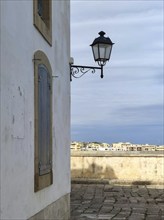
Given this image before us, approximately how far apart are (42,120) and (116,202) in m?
6.59

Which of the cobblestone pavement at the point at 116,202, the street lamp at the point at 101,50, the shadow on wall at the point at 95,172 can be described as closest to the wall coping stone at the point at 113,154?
the shadow on wall at the point at 95,172

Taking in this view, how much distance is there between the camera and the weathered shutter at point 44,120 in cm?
789

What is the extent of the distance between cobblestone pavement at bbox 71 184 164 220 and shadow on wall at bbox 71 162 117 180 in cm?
86

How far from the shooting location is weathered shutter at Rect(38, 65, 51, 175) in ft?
25.9

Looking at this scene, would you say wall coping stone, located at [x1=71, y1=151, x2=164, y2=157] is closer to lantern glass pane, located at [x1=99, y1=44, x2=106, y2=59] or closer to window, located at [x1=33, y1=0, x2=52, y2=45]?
lantern glass pane, located at [x1=99, y1=44, x2=106, y2=59]

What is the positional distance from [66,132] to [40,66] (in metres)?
3.33

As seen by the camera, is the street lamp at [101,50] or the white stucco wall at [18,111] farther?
the street lamp at [101,50]

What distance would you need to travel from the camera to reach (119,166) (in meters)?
19.3

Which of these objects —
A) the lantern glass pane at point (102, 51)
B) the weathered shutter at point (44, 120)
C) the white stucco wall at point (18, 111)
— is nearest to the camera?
the white stucco wall at point (18, 111)

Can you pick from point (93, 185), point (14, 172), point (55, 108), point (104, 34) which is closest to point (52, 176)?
point (55, 108)

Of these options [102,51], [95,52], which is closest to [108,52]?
[102,51]

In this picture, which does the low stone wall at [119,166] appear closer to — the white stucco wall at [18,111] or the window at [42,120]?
the white stucco wall at [18,111]

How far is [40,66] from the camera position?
311 inches

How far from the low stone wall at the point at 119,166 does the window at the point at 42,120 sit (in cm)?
1041
